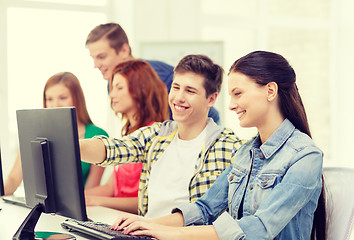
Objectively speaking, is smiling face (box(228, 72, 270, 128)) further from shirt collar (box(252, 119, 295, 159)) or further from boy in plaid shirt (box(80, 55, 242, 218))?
boy in plaid shirt (box(80, 55, 242, 218))

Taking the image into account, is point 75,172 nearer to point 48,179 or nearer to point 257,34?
point 48,179

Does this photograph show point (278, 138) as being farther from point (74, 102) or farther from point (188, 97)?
point (74, 102)

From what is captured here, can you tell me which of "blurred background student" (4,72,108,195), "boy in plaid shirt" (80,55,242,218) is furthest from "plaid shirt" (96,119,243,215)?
"blurred background student" (4,72,108,195)

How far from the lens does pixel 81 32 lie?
15.0ft

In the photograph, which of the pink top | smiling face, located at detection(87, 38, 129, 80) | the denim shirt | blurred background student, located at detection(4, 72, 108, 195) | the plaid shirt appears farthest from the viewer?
smiling face, located at detection(87, 38, 129, 80)

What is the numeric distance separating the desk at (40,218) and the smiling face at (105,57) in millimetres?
1062

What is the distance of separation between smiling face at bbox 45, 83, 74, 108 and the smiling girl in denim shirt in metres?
1.33

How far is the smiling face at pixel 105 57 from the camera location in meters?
2.90

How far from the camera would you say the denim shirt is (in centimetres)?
121

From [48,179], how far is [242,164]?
0.59 m

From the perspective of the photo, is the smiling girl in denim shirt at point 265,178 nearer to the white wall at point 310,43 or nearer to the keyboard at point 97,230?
the keyboard at point 97,230

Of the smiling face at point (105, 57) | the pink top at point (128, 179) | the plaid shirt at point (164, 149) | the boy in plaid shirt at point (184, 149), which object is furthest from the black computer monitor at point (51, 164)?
the smiling face at point (105, 57)

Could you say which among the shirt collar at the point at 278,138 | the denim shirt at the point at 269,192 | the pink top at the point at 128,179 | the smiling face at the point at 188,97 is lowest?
the pink top at the point at 128,179

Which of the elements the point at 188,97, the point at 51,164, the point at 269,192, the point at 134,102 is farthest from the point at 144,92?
Answer: the point at 269,192
